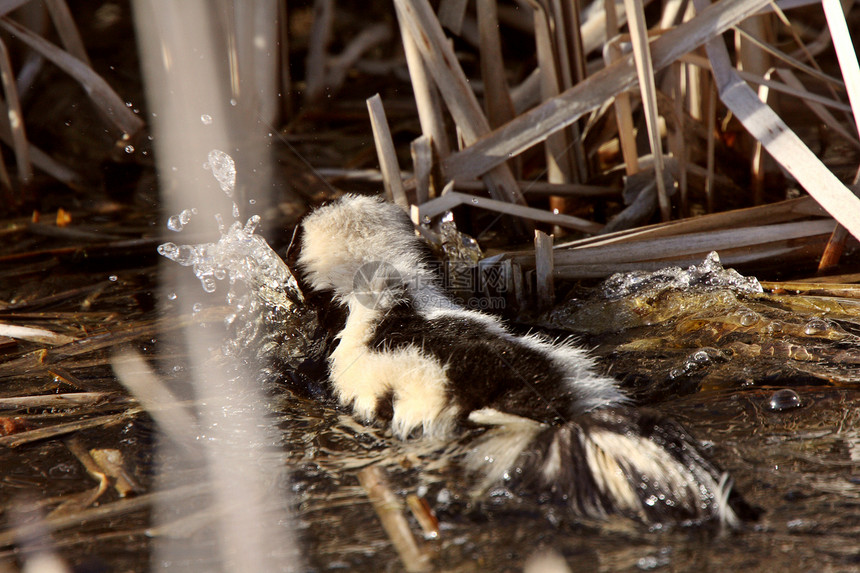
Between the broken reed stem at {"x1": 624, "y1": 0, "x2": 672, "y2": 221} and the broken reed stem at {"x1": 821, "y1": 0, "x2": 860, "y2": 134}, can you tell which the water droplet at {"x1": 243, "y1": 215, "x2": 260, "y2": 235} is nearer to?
the broken reed stem at {"x1": 624, "y1": 0, "x2": 672, "y2": 221}

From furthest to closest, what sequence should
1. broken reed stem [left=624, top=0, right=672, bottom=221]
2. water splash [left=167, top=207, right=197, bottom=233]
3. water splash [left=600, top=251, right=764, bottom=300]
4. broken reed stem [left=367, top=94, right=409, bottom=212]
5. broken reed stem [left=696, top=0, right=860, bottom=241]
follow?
1. water splash [left=167, top=207, right=197, bottom=233]
2. broken reed stem [left=367, top=94, right=409, bottom=212]
3. broken reed stem [left=624, top=0, right=672, bottom=221]
4. water splash [left=600, top=251, right=764, bottom=300]
5. broken reed stem [left=696, top=0, right=860, bottom=241]

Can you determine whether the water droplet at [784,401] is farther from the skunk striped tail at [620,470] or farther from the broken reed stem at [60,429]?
the broken reed stem at [60,429]

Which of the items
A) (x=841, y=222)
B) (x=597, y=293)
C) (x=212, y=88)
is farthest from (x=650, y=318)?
(x=212, y=88)

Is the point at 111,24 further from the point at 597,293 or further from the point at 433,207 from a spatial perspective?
the point at 597,293

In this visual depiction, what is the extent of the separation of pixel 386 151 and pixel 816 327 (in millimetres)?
1921

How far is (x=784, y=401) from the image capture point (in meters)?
2.25

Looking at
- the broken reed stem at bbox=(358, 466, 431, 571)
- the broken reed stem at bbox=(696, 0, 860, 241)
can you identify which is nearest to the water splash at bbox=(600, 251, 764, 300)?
the broken reed stem at bbox=(696, 0, 860, 241)

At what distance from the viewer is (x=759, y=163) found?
12.2ft

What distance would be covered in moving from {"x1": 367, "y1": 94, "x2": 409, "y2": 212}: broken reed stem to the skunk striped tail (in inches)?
70.1

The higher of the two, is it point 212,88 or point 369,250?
point 212,88

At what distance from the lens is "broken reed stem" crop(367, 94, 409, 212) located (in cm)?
353

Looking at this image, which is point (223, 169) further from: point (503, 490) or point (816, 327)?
point (816, 327)

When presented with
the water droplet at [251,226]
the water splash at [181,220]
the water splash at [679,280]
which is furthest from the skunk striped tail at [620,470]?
the water splash at [181,220]

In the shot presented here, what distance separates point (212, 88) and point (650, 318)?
2.06 metres
